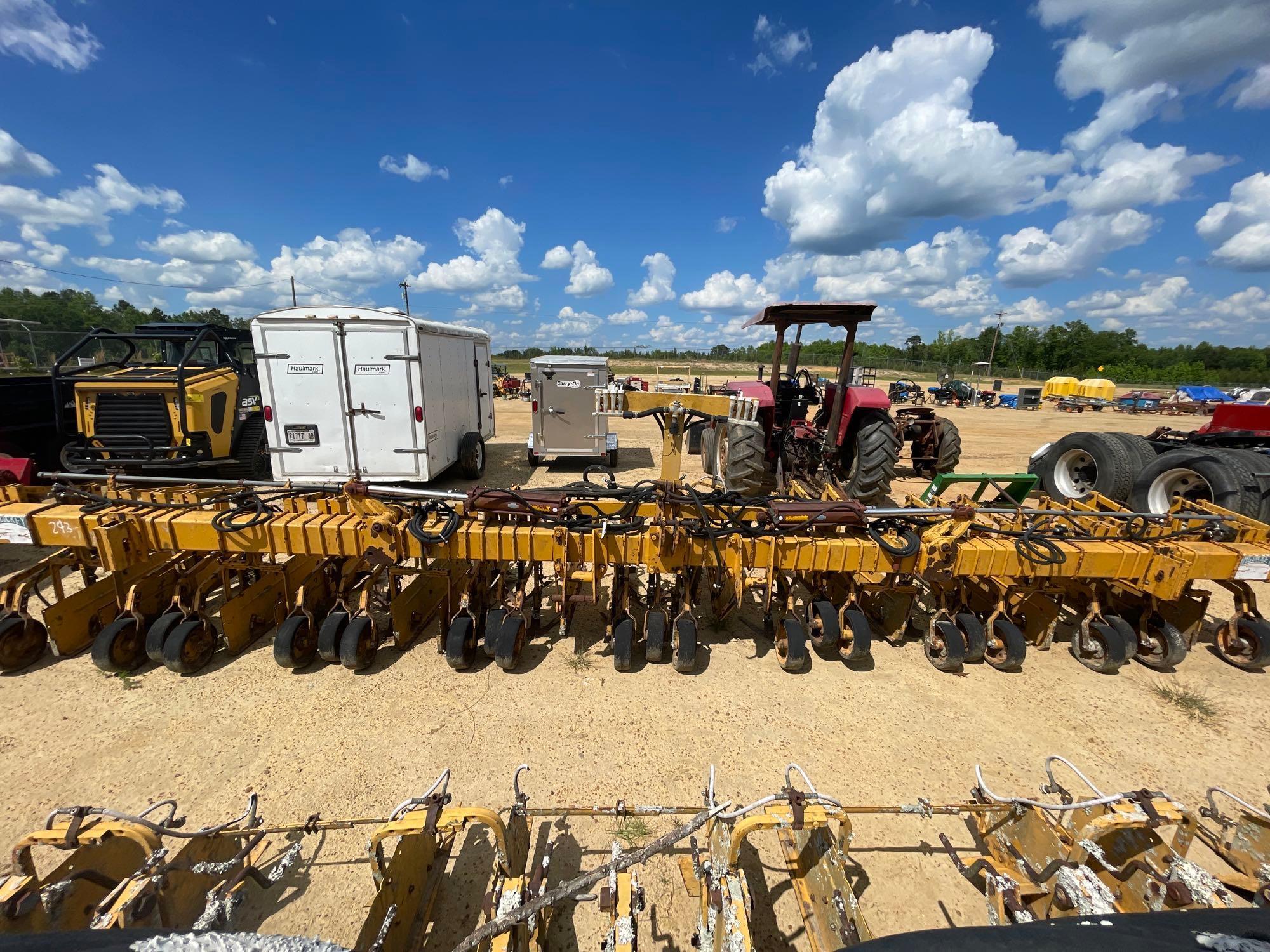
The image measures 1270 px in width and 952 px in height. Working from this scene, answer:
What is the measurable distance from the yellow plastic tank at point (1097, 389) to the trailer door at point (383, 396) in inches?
1422

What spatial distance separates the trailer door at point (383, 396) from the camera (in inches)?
258

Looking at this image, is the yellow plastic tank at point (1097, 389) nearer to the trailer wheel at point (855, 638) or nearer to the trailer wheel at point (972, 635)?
the trailer wheel at point (972, 635)

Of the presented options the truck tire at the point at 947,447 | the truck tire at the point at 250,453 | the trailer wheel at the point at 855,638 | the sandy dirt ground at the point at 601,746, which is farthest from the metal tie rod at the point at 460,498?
the truck tire at the point at 947,447

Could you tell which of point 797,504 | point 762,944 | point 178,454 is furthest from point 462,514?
point 178,454

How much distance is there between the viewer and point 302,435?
6.84m

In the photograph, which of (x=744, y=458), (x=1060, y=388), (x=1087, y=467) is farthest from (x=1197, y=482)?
(x=1060, y=388)

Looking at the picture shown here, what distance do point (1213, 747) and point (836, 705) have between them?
2155mm

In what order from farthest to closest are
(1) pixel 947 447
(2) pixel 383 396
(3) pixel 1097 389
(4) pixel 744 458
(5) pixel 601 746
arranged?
1. (3) pixel 1097 389
2. (1) pixel 947 447
3. (2) pixel 383 396
4. (4) pixel 744 458
5. (5) pixel 601 746

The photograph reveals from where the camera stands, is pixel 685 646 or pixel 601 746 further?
pixel 685 646

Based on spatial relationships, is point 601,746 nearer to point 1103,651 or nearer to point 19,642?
point 1103,651

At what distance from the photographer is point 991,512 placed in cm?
412

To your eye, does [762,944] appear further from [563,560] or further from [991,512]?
[991,512]

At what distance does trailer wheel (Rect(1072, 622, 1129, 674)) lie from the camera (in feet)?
12.1

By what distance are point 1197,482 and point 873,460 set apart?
126 inches
